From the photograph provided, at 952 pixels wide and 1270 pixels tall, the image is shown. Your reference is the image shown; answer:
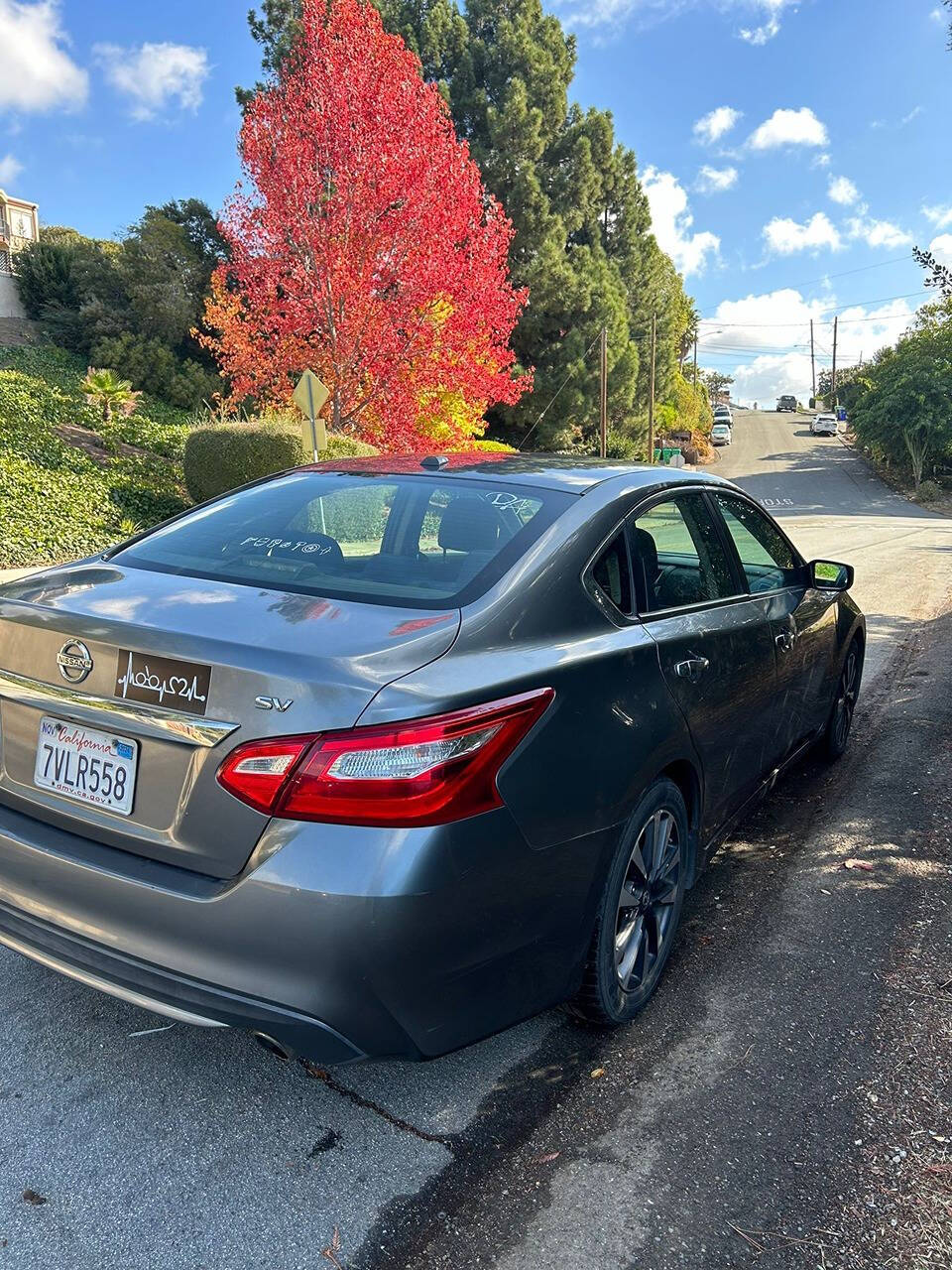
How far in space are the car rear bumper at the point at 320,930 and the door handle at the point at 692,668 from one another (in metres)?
0.83

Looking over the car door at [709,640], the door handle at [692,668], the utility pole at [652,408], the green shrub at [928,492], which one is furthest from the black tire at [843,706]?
the utility pole at [652,408]

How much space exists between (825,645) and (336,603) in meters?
2.90

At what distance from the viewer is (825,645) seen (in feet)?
14.3

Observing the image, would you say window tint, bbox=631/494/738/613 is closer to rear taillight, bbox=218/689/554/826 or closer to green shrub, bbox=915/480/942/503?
rear taillight, bbox=218/689/554/826

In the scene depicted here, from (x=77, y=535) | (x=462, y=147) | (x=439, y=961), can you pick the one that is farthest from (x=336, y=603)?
(x=462, y=147)

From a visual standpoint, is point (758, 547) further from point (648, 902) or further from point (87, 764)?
point (87, 764)

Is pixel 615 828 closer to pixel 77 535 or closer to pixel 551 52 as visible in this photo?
pixel 77 535

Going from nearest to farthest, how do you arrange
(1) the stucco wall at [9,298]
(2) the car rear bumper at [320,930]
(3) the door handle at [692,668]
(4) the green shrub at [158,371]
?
(2) the car rear bumper at [320,930] < (3) the door handle at [692,668] < (4) the green shrub at [158,371] < (1) the stucco wall at [9,298]

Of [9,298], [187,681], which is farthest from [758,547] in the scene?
[9,298]

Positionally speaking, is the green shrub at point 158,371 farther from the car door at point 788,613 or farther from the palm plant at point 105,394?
the car door at point 788,613

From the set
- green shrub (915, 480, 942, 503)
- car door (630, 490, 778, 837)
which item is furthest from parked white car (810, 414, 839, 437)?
car door (630, 490, 778, 837)

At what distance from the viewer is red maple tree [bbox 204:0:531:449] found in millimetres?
14758

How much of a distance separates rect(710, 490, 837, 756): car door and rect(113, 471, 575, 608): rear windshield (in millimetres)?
1255

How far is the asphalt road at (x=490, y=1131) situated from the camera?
1977 millimetres
